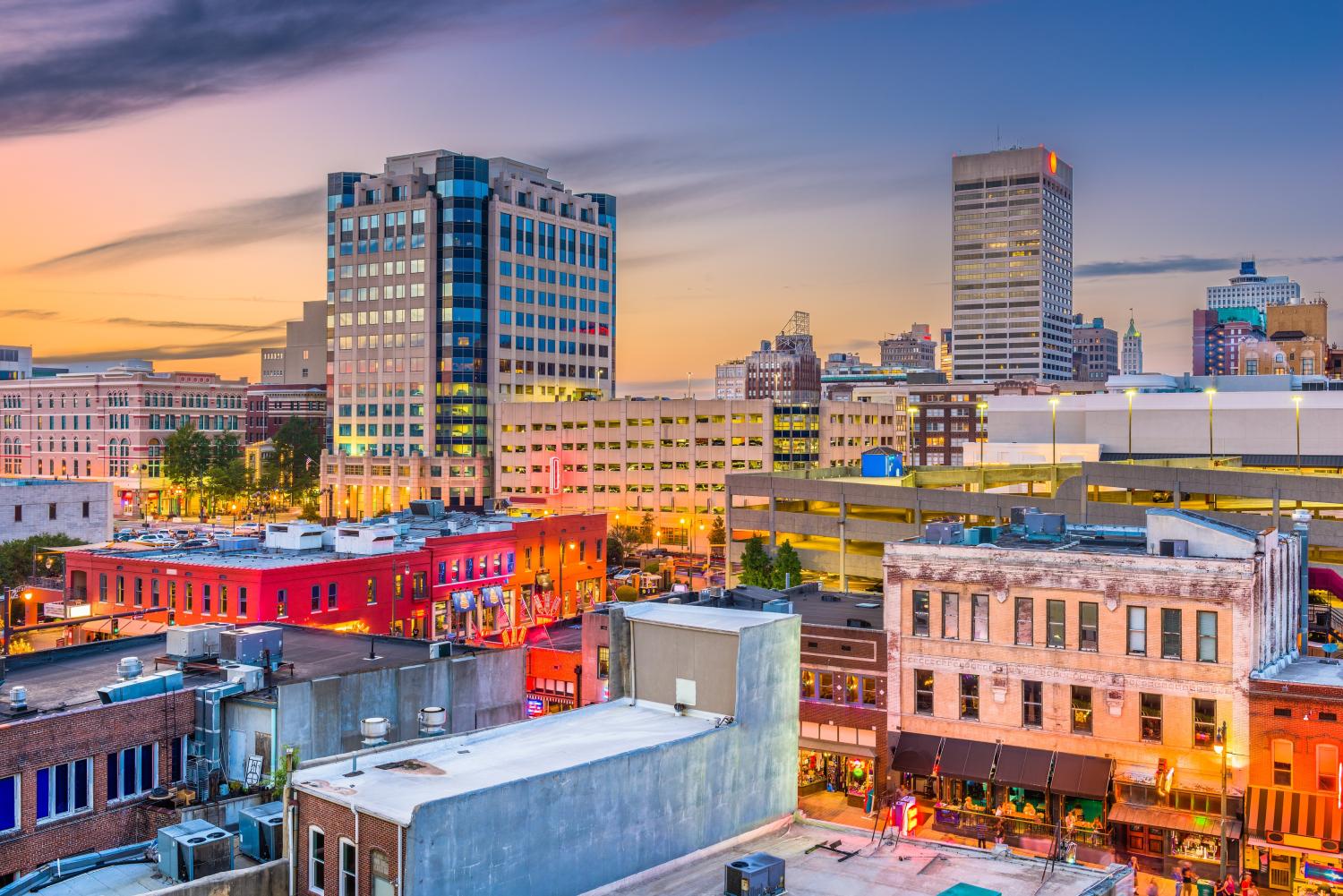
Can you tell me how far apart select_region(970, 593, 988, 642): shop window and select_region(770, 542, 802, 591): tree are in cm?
3612

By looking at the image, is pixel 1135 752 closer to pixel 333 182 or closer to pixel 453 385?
pixel 453 385

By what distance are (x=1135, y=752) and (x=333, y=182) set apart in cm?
17616

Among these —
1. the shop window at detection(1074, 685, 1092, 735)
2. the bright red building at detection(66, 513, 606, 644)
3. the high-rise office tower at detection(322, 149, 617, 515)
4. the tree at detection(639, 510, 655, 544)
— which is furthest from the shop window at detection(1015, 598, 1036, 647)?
the high-rise office tower at detection(322, 149, 617, 515)

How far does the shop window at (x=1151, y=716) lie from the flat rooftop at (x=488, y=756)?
24922 mm

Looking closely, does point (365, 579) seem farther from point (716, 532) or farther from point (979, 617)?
point (716, 532)

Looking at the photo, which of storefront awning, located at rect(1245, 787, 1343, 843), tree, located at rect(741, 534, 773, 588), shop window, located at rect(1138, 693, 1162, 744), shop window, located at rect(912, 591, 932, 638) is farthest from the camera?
tree, located at rect(741, 534, 773, 588)

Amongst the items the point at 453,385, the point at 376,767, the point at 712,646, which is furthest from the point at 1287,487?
the point at 453,385

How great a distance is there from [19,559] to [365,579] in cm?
3644

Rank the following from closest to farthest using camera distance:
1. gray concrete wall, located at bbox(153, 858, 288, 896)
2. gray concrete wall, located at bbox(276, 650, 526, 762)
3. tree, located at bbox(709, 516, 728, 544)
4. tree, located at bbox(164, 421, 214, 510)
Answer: gray concrete wall, located at bbox(153, 858, 288, 896) → gray concrete wall, located at bbox(276, 650, 526, 762) → tree, located at bbox(709, 516, 728, 544) → tree, located at bbox(164, 421, 214, 510)

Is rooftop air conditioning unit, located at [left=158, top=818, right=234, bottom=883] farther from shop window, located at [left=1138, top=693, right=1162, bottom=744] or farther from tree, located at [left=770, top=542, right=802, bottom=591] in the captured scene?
tree, located at [left=770, top=542, right=802, bottom=591]

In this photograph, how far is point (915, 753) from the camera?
4944cm

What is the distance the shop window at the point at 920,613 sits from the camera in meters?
50.4

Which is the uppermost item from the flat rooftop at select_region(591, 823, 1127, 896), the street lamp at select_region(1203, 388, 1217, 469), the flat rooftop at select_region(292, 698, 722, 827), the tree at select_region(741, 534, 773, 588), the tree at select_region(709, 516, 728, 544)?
the street lamp at select_region(1203, 388, 1217, 469)

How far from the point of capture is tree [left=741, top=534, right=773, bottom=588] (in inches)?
3450
